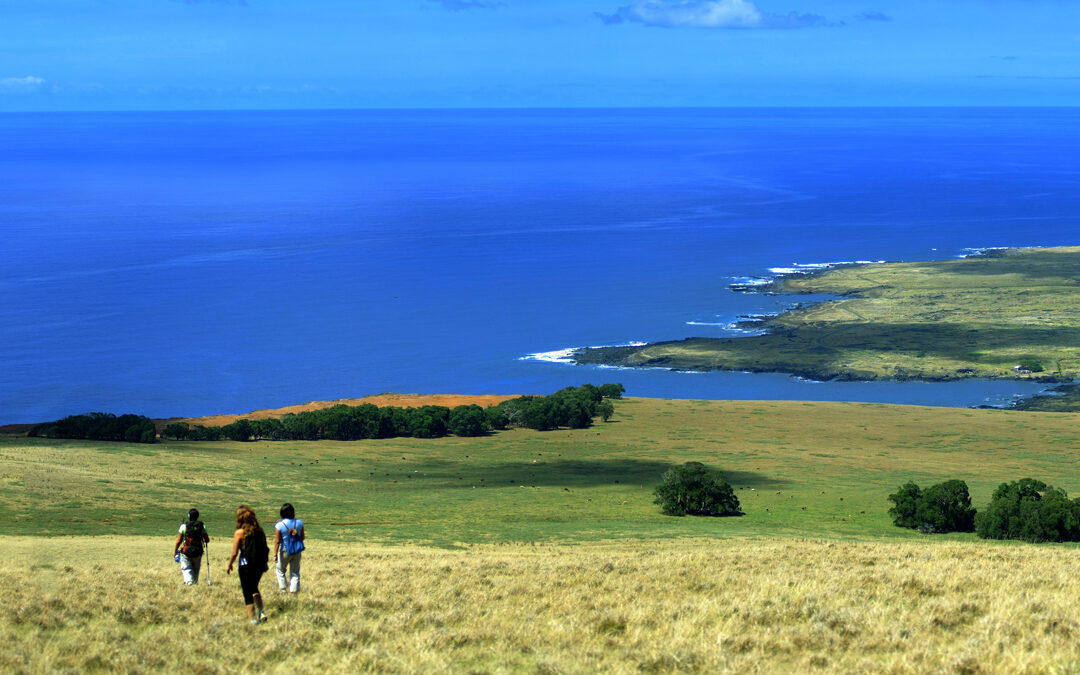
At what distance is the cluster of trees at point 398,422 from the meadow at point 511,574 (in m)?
7.41

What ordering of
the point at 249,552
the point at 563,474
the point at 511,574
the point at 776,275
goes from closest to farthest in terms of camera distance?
Answer: the point at 249,552, the point at 511,574, the point at 563,474, the point at 776,275

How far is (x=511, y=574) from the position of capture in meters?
22.1

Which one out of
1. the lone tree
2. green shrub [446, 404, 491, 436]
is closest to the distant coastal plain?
green shrub [446, 404, 491, 436]

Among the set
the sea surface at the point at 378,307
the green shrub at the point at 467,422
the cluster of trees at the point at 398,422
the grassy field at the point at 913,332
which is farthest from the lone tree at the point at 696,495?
the grassy field at the point at 913,332

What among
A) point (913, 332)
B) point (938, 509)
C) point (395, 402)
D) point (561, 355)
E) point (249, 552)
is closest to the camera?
point (249, 552)

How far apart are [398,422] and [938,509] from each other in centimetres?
3328

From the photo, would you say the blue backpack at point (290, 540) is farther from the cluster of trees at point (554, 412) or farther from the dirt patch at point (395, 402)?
the dirt patch at point (395, 402)

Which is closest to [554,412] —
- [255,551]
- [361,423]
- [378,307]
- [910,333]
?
[361,423]

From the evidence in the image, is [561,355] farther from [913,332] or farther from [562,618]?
[562,618]

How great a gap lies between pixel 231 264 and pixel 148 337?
45189 mm

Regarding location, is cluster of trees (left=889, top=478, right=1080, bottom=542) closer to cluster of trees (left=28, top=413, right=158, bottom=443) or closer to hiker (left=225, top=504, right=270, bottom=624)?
hiker (left=225, top=504, right=270, bottom=624)

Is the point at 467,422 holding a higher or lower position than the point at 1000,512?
higher

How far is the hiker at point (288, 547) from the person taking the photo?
17500 mm

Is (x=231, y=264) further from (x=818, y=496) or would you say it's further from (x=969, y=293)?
(x=818, y=496)
